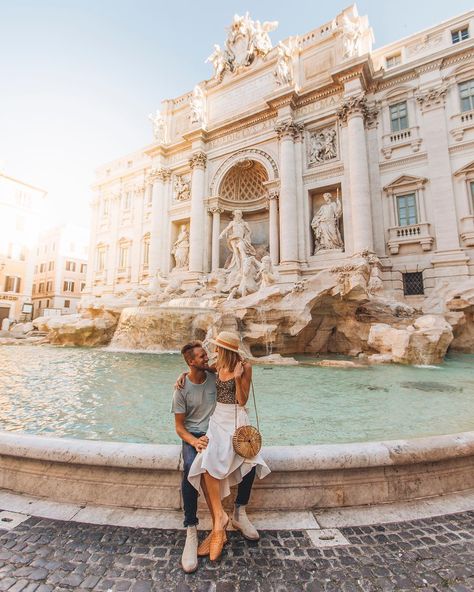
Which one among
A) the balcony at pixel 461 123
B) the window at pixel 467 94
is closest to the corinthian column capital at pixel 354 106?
the balcony at pixel 461 123

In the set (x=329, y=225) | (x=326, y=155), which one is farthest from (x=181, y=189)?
(x=329, y=225)

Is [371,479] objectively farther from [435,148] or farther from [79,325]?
[435,148]

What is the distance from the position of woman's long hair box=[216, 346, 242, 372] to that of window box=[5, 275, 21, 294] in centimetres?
3121

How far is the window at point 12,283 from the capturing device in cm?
2641

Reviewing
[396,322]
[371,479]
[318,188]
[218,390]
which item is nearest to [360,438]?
[371,479]

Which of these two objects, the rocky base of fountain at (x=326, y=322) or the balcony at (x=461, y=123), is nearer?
the rocky base of fountain at (x=326, y=322)

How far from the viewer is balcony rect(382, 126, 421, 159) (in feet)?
43.4

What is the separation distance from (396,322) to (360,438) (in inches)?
292

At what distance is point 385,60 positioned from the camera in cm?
1495

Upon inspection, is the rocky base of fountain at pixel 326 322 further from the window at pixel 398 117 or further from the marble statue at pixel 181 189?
the marble statue at pixel 181 189

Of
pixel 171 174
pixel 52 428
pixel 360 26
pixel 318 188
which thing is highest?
pixel 360 26

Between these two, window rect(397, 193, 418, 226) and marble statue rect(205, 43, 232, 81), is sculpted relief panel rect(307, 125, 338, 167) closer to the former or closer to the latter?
window rect(397, 193, 418, 226)

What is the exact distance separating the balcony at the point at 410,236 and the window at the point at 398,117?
4.56 m

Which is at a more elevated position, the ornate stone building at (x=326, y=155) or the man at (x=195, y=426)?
the ornate stone building at (x=326, y=155)
